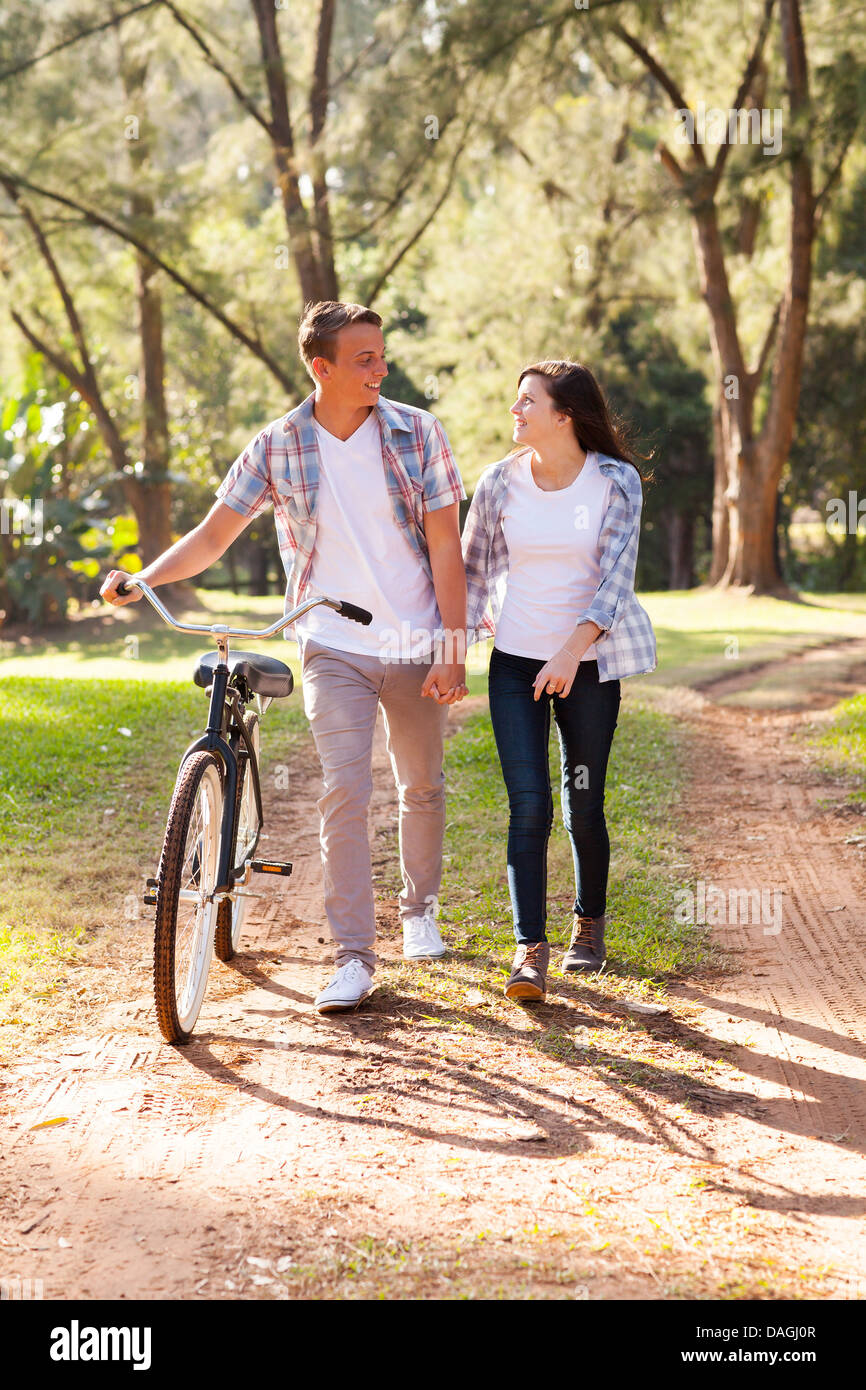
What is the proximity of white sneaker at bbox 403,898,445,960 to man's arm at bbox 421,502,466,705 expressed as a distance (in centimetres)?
90

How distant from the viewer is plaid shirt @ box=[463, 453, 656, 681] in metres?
4.15

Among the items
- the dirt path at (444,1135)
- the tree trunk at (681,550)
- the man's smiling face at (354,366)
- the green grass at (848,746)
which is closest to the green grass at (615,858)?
the dirt path at (444,1135)

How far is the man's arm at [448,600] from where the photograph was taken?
4172mm

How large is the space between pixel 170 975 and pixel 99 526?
1433 cm

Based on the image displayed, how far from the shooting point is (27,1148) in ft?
10.7

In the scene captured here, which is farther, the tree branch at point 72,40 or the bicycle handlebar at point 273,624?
the tree branch at point 72,40

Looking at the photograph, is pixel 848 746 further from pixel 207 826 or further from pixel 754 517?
pixel 754 517

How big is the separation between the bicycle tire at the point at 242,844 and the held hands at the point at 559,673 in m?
1.05

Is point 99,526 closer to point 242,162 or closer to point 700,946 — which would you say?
point 242,162

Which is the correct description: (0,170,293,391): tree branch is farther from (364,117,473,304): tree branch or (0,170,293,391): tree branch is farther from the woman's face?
the woman's face

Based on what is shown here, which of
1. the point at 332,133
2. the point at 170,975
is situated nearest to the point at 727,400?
the point at 332,133

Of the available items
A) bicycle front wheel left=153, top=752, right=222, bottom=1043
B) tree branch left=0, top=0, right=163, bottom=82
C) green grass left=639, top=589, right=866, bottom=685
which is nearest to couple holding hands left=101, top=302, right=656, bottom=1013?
bicycle front wheel left=153, top=752, right=222, bottom=1043

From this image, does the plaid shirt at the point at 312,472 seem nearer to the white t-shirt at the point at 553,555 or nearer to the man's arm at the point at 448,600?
the man's arm at the point at 448,600
